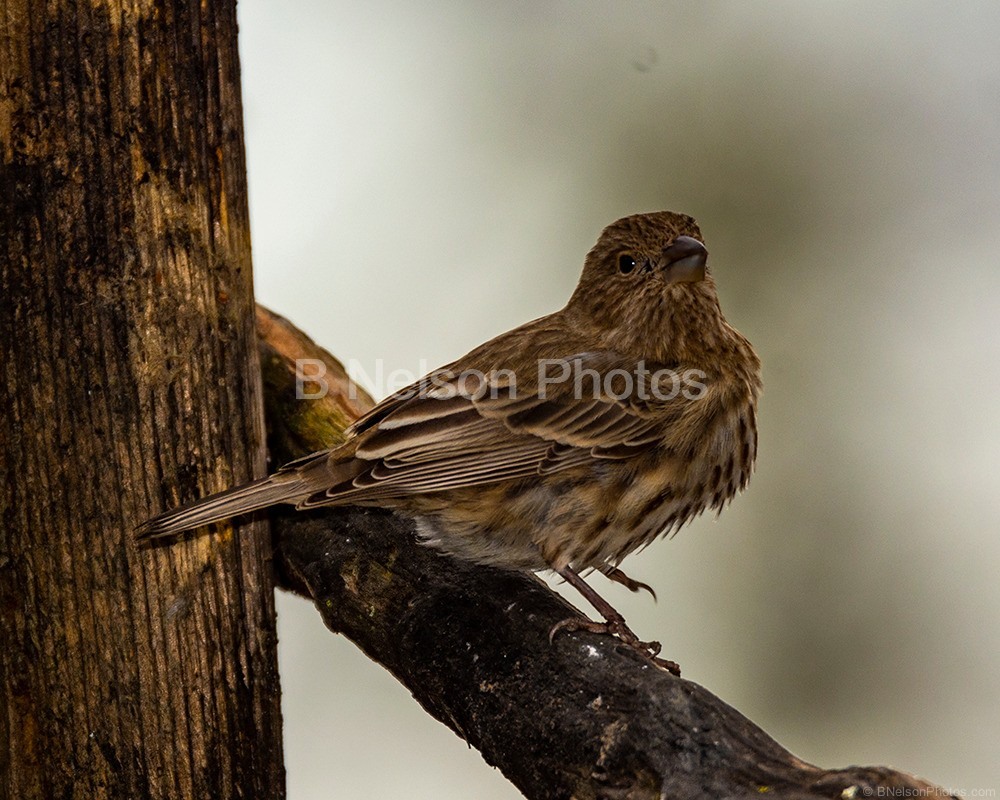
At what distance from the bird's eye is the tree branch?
50.9 inches

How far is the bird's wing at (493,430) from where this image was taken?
4.03 meters

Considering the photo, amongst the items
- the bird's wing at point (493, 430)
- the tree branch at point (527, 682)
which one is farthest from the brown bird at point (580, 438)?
the tree branch at point (527, 682)

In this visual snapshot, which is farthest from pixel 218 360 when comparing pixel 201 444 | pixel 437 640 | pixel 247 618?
pixel 437 640

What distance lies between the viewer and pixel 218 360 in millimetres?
3699

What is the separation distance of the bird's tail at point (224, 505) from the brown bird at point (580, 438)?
0.04 feet

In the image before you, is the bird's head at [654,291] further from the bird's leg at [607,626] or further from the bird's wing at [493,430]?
the bird's leg at [607,626]

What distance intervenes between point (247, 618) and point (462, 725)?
2.87 ft

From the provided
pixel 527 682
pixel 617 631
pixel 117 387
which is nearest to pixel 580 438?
pixel 617 631

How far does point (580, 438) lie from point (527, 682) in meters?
1.15

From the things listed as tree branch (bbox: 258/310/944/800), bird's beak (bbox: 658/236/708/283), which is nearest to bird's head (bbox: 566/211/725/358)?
bird's beak (bbox: 658/236/708/283)

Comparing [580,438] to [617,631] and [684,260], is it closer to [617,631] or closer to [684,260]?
[617,631]

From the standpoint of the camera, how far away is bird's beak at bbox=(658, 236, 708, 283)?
4430mm

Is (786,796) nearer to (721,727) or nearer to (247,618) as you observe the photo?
(721,727)

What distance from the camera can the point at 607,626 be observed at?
3674mm
